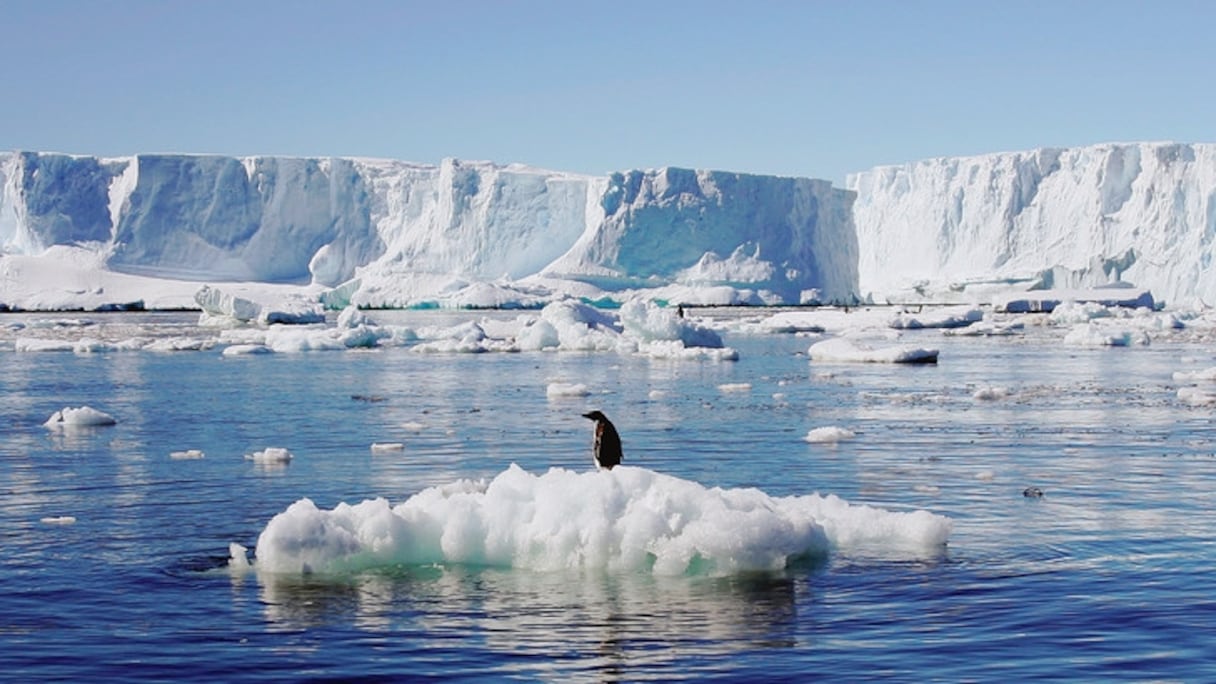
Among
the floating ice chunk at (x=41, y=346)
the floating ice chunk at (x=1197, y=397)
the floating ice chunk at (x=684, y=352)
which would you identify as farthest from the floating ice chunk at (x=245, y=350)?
the floating ice chunk at (x=1197, y=397)

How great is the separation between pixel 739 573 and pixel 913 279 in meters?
87.1

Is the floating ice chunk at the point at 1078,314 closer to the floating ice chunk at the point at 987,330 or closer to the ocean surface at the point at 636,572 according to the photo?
the floating ice chunk at the point at 987,330

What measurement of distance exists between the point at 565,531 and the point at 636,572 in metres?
0.47

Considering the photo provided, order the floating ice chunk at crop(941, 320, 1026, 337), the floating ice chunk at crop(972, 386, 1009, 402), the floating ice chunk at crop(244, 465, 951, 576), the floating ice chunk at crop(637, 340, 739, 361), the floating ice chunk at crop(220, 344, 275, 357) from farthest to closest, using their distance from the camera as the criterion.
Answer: the floating ice chunk at crop(941, 320, 1026, 337)
the floating ice chunk at crop(220, 344, 275, 357)
the floating ice chunk at crop(637, 340, 739, 361)
the floating ice chunk at crop(972, 386, 1009, 402)
the floating ice chunk at crop(244, 465, 951, 576)

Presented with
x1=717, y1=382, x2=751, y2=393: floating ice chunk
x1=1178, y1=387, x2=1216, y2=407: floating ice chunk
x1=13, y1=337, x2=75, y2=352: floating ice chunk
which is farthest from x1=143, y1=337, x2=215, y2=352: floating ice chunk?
x1=1178, y1=387, x2=1216, y2=407: floating ice chunk

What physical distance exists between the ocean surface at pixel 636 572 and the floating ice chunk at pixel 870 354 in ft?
25.5

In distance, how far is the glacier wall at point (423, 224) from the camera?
80000 millimetres

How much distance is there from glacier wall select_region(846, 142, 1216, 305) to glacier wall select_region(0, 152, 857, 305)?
11.3 m

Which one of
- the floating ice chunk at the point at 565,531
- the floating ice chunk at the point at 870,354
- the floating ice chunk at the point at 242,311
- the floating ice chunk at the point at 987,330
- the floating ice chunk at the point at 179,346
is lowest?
the floating ice chunk at the point at 565,531

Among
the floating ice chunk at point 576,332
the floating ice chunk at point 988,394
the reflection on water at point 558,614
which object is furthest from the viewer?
the floating ice chunk at point 576,332

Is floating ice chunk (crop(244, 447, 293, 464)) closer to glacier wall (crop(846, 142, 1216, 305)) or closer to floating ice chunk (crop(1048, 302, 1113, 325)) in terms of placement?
floating ice chunk (crop(1048, 302, 1113, 325))

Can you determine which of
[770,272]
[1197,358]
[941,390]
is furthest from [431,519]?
[770,272]

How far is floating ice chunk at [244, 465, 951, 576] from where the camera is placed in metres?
8.51

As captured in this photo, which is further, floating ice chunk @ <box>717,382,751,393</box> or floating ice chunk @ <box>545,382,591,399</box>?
floating ice chunk @ <box>717,382,751,393</box>
